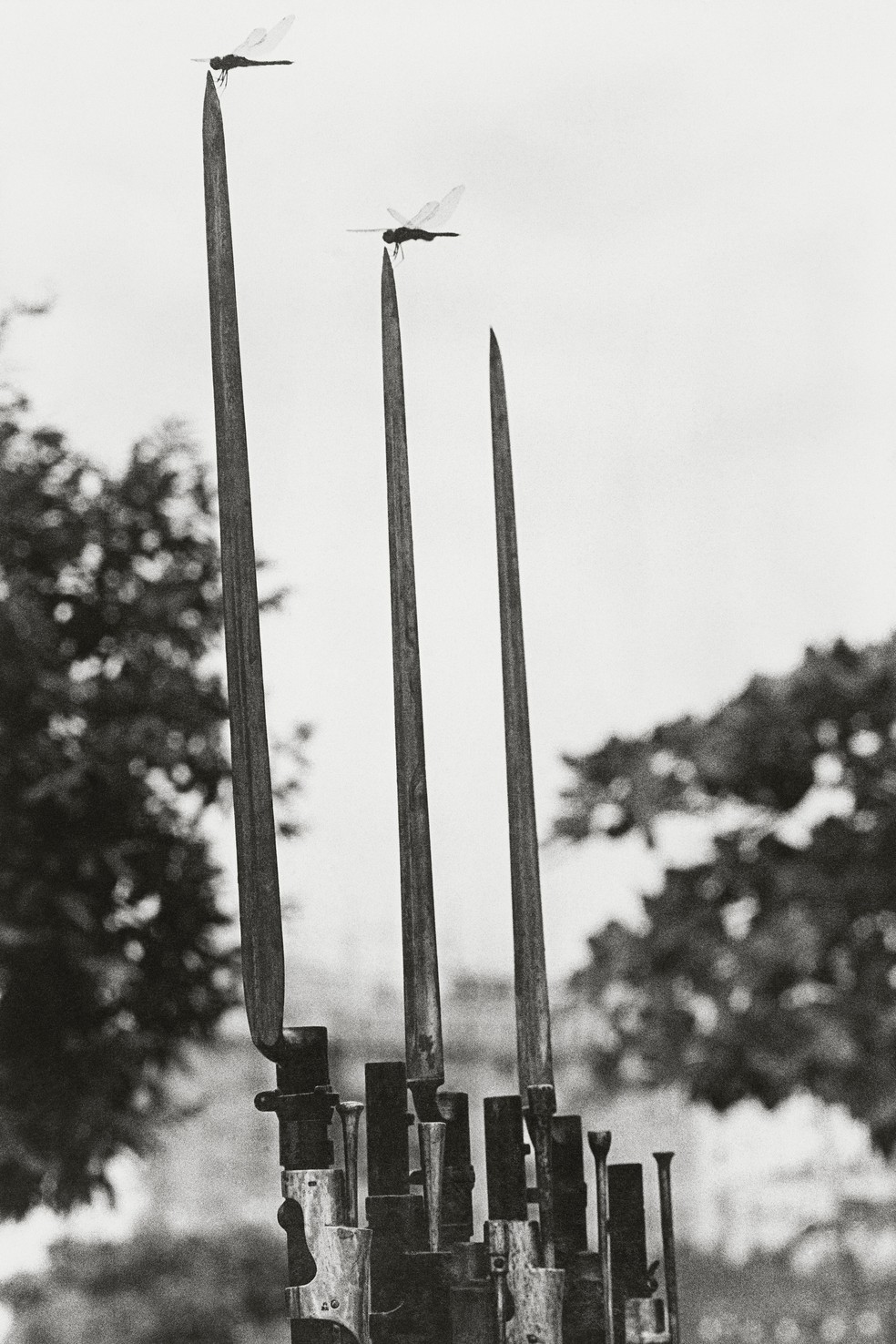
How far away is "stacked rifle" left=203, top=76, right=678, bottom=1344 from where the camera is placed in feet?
3.17

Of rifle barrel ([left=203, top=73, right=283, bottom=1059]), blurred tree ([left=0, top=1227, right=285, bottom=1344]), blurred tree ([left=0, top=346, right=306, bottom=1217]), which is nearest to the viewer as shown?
rifle barrel ([left=203, top=73, right=283, bottom=1059])

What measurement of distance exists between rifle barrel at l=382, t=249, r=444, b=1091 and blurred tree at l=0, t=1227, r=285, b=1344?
3.48 metres

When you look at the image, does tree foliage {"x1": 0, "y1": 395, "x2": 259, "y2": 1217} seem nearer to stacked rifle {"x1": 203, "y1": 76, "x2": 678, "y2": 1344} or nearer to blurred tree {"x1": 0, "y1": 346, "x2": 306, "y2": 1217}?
blurred tree {"x1": 0, "y1": 346, "x2": 306, "y2": 1217}

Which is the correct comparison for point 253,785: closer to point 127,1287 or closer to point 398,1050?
point 127,1287

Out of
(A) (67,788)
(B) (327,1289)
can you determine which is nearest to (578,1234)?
(B) (327,1289)

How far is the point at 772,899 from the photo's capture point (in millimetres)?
3178

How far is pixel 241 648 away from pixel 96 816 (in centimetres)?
285

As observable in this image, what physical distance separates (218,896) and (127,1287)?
53.3 inches

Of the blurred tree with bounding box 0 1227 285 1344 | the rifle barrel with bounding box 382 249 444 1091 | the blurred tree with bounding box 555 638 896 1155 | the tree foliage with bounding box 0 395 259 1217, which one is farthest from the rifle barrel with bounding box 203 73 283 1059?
the blurred tree with bounding box 0 1227 285 1344

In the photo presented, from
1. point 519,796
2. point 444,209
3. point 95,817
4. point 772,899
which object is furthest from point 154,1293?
point 444,209

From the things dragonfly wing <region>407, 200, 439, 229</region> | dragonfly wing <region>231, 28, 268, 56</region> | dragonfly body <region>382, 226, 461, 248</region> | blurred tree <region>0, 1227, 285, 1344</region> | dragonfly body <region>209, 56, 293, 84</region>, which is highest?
dragonfly wing <region>231, 28, 268, 56</region>

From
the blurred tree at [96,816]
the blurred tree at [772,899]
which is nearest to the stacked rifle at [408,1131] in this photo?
the blurred tree at [772,899]

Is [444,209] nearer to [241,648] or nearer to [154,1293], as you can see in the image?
[241,648]

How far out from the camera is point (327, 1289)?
37.8 inches
